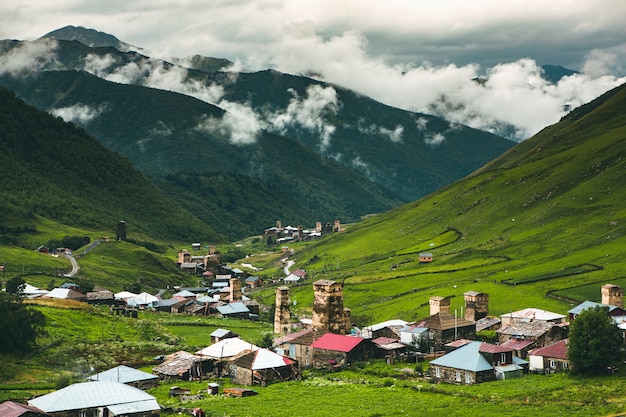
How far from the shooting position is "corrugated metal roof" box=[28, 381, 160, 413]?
58875mm

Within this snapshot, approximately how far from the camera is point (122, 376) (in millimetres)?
72188

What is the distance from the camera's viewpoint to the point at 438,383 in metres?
69.8

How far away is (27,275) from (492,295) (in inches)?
3317

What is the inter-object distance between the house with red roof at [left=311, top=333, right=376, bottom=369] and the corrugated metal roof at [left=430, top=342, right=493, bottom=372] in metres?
11.7

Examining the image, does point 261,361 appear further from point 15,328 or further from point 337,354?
point 15,328

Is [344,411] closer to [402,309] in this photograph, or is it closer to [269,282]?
[402,309]

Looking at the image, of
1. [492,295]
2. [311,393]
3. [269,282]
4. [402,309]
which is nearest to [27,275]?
[269,282]

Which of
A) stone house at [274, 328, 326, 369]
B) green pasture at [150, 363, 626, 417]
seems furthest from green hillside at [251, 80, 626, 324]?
green pasture at [150, 363, 626, 417]

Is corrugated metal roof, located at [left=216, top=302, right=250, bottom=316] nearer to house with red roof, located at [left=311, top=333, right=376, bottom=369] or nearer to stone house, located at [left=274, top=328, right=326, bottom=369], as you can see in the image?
stone house, located at [left=274, top=328, right=326, bottom=369]

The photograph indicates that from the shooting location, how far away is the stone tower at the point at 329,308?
91250 millimetres

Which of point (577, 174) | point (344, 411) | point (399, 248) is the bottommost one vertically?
point (344, 411)

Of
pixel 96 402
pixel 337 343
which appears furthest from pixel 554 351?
pixel 96 402

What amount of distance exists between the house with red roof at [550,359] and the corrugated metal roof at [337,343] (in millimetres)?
17112

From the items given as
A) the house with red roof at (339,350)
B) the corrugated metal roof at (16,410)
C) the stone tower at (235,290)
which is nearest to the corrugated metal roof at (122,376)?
the corrugated metal roof at (16,410)
